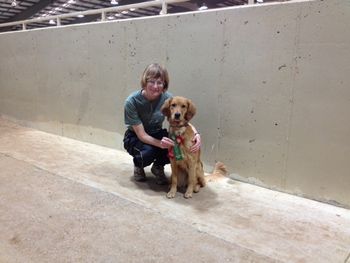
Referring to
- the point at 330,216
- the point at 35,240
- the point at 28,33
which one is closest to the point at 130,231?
the point at 35,240

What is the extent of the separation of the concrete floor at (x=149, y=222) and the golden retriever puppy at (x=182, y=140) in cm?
12

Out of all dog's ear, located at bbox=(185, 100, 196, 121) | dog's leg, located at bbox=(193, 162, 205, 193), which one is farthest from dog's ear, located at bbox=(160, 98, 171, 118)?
dog's leg, located at bbox=(193, 162, 205, 193)

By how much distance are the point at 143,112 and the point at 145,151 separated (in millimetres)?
317

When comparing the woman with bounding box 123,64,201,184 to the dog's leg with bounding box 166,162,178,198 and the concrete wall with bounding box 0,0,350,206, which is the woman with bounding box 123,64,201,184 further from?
the concrete wall with bounding box 0,0,350,206

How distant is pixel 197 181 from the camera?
8.77 ft

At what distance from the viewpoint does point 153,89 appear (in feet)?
8.47

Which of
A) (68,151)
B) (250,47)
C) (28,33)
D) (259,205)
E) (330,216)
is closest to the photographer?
(330,216)

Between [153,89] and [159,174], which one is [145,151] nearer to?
[159,174]

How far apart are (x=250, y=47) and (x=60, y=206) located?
1.85 metres

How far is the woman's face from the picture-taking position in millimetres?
2562

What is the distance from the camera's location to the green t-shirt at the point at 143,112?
2646 mm

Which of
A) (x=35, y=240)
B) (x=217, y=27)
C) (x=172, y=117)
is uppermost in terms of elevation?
(x=217, y=27)

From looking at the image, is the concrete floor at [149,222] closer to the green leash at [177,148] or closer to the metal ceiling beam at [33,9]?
the green leash at [177,148]

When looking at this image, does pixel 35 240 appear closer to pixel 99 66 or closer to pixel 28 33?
Answer: pixel 99 66
